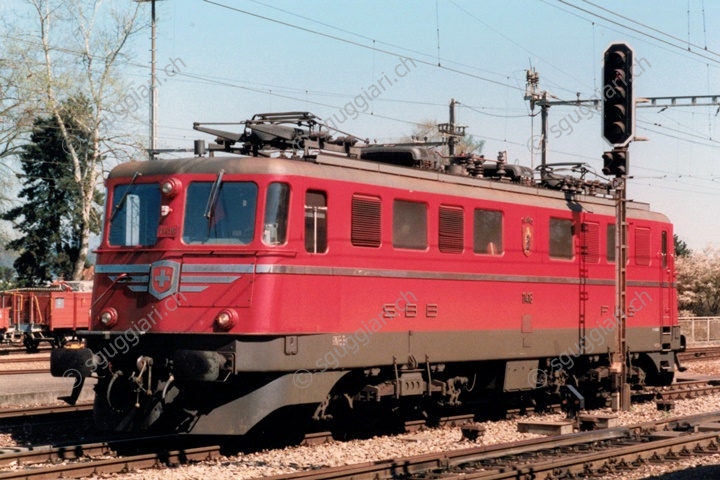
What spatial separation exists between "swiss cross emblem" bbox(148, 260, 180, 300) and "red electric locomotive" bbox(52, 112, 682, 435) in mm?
20

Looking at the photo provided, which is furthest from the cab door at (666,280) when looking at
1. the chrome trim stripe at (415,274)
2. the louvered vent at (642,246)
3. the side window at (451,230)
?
the side window at (451,230)

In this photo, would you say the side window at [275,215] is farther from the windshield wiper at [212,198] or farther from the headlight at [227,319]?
the headlight at [227,319]

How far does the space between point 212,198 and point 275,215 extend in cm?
81

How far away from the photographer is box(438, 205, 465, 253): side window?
14.9m

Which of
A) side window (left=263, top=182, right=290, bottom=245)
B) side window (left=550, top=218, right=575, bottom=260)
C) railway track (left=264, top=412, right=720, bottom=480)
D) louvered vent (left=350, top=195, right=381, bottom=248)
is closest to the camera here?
railway track (left=264, top=412, right=720, bottom=480)

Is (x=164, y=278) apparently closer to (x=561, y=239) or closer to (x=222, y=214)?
(x=222, y=214)

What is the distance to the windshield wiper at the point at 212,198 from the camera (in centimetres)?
1273

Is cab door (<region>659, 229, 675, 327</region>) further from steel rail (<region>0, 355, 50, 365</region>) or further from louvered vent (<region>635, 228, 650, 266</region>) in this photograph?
steel rail (<region>0, 355, 50, 365</region>)

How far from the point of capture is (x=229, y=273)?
12.5m

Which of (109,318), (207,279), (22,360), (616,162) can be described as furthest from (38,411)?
(22,360)

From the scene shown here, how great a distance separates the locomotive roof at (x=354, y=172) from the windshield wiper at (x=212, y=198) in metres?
0.12

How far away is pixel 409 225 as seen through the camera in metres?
14.4

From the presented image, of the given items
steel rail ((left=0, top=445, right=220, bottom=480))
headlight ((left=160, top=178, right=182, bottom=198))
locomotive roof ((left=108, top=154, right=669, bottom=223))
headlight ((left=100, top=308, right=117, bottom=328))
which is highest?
locomotive roof ((left=108, top=154, right=669, bottom=223))

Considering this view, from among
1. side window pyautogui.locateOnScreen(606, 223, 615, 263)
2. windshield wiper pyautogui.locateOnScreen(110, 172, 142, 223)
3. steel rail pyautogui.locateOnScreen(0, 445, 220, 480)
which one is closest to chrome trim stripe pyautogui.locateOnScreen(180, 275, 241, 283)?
windshield wiper pyautogui.locateOnScreen(110, 172, 142, 223)
